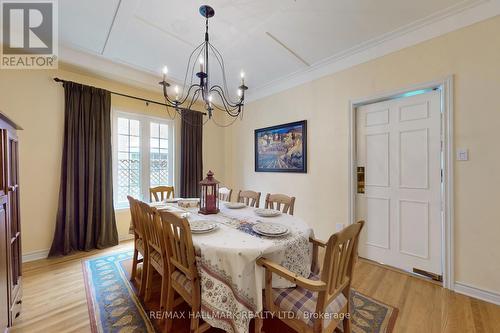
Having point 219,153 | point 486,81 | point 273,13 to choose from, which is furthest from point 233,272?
point 219,153

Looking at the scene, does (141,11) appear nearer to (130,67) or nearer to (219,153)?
(130,67)

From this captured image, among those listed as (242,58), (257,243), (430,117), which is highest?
(242,58)

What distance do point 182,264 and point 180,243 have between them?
0.53 feet

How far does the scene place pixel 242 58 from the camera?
9.30 feet

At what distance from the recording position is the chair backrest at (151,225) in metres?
1.53

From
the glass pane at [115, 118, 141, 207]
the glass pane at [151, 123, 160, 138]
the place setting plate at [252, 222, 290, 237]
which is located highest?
the glass pane at [151, 123, 160, 138]

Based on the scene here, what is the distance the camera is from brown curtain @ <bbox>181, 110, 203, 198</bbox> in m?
3.82

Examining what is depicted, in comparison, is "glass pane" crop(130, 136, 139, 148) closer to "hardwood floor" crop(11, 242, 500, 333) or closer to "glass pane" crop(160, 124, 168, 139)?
"glass pane" crop(160, 124, 168, 139)

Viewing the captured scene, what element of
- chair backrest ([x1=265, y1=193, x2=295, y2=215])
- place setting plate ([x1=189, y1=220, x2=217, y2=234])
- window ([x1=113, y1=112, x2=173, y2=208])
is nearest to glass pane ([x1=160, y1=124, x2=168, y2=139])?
window ([x1=113, y1=112, x2=173, y2=208])

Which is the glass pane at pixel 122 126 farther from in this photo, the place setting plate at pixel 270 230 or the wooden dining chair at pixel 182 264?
the place setting plate at pixel 270 230

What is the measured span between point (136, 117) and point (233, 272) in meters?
3.24

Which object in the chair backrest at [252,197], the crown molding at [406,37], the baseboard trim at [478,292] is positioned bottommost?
the baseboard trim at [478,292]

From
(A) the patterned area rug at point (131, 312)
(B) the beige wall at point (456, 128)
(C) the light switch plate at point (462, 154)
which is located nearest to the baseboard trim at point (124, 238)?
(A) the patterned area rug at point (131, 312)

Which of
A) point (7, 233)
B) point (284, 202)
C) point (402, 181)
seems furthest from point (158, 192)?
point (402, 181)
